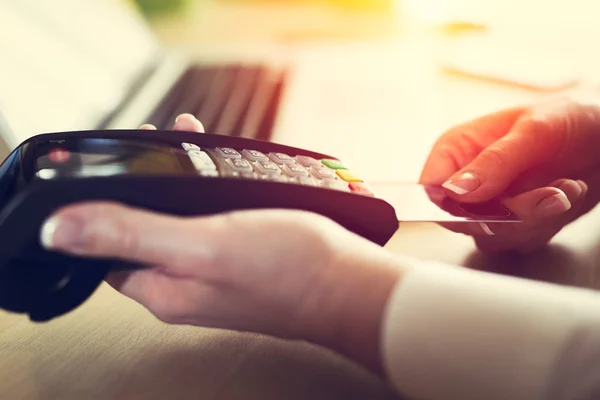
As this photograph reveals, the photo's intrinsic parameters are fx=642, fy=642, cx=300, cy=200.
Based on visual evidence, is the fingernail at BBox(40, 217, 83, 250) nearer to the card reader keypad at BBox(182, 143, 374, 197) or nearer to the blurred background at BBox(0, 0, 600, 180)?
the card reader keypad at BBox(182, 143, 374, 197)

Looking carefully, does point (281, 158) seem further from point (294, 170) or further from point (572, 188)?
point (572, 188)

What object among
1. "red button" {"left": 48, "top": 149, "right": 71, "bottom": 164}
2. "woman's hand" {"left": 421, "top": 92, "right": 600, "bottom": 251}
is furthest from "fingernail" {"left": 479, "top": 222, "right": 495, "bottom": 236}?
"red button" {"left": 48, "top": 149, "right": 71, "bottom": 164}

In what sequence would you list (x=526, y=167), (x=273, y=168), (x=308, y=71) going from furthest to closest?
(x=308, y=71), (x=526, y=167), (x=273, y=168)

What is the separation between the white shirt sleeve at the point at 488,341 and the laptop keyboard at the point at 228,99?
0.36 metres

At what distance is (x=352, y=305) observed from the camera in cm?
30

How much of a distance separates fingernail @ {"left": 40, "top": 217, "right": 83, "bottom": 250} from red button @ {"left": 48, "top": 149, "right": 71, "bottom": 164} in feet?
0.23

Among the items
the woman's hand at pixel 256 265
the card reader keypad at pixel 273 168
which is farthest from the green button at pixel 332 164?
the woman's hand at pixel 256 265

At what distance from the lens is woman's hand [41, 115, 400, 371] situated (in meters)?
0.28

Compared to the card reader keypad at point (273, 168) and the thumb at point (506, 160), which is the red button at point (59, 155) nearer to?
the card reader keypad at point (273, 168)

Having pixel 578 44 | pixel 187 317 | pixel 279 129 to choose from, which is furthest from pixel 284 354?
pixel 578 44

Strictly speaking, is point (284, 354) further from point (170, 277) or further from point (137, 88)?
point (137, 88)

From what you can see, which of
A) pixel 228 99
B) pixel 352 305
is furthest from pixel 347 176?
pixel 228 99

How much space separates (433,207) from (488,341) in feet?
0.55

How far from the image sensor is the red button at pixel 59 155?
0.34m
